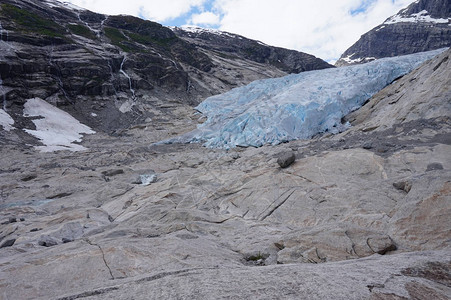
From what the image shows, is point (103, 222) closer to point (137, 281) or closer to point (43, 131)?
point (137, 281)

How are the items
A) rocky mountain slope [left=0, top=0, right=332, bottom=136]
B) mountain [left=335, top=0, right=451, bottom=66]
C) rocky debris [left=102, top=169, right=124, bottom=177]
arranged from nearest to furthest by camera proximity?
rocky debris [left=102, top=169, right=124, bottom=177]
rocky mountain slope [left=0, top=0, right=332, bottom=136]
mountain [left=335, top=0, right=451, bottom=66]

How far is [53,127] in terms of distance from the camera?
87.5ft

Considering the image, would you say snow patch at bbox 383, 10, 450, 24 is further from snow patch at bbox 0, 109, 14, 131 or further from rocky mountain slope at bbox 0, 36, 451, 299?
snow patch at bbox 0, 109, 14, 131

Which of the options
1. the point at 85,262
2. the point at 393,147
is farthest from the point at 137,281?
the point at 393,147

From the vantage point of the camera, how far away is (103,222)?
7988 mm

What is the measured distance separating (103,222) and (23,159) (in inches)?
536

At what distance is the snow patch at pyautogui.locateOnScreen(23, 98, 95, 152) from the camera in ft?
73.4

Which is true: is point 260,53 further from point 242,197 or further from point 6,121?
point 242,197

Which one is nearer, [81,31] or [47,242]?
[47,242]

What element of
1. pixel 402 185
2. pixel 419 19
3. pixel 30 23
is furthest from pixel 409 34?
pixel 402 185

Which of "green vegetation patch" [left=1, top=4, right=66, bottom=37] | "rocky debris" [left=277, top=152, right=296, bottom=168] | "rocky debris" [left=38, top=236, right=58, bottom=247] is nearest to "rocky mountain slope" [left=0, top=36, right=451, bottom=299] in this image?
"rocky debris" [left=38, top=236, right=58, bottom=247]

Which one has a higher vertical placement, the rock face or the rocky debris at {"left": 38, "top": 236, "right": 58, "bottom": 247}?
the rock face

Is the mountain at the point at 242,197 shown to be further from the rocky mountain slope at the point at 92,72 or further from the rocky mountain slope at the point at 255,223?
the rocky mountain slope at the point at 92,72

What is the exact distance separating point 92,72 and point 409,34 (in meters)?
153
